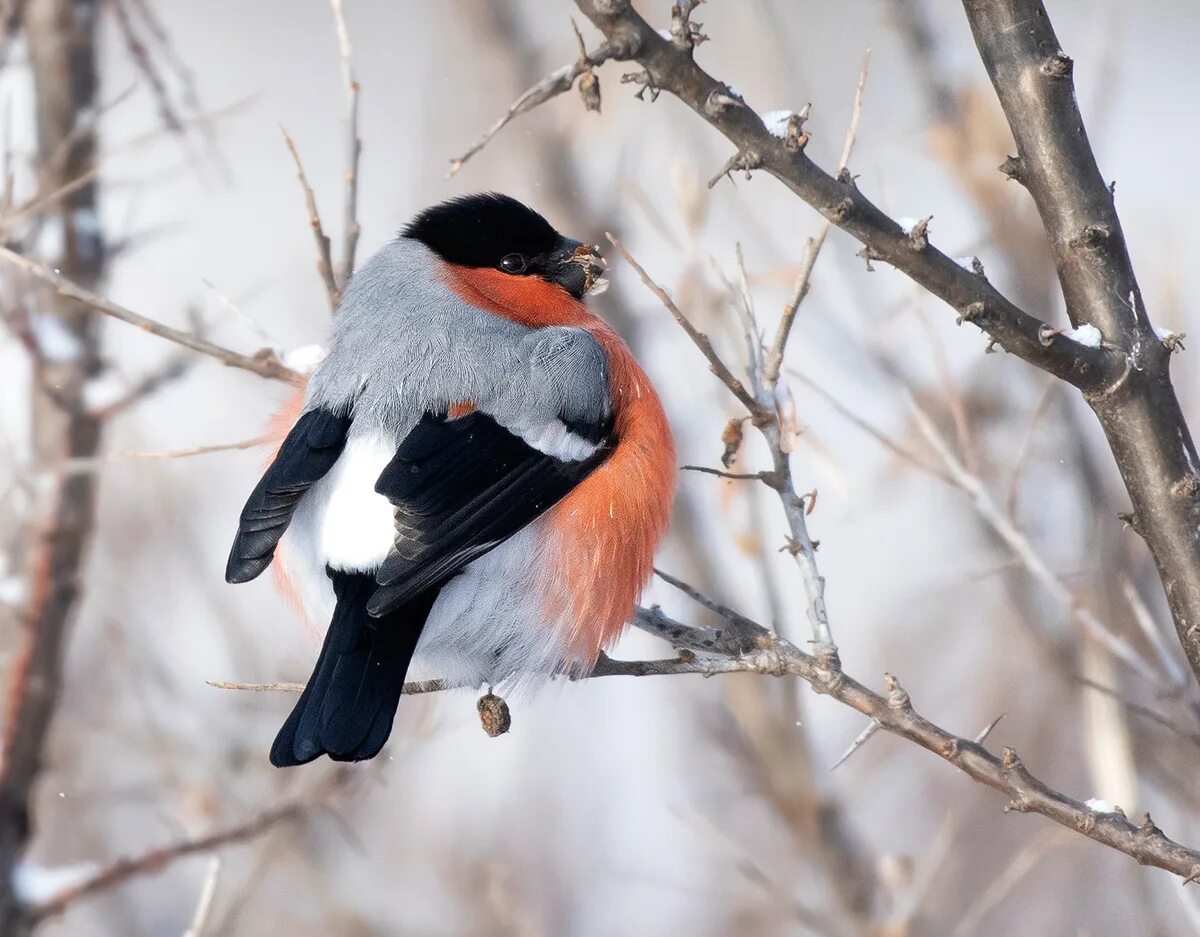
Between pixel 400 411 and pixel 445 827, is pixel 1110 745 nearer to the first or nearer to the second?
pixel 400 411

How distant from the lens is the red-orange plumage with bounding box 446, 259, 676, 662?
243 centimetres

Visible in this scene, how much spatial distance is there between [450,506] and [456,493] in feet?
0.11

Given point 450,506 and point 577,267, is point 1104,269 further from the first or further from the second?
point 577,267

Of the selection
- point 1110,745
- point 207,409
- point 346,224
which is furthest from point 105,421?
point 1110,745

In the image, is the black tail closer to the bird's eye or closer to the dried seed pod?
the dried seed pod

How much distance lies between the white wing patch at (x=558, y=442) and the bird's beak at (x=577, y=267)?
0.61 meters

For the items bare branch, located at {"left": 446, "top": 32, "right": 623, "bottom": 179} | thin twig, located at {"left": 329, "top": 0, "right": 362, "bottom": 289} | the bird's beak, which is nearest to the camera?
bare branch, located at {"left": 446, "top": 32, "right": 623, "bottom": 179}

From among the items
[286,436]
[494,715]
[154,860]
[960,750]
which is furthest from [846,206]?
[154,860]

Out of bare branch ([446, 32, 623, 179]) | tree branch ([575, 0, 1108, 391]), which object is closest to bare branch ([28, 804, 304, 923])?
bare branch ([446, 32, 623, 179])

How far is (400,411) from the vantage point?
2.44m

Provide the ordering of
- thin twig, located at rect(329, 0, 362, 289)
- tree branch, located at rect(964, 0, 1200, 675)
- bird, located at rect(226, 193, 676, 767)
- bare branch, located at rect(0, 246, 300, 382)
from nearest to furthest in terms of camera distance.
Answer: tree branch, located at rect(964, 0, 1200, 675) < bird, located at rect(226, 193, 676, 767) < bare branch, located at rect(0, 246, 300, 382) < thin twig, located at rect(329, 0, 362, 289)

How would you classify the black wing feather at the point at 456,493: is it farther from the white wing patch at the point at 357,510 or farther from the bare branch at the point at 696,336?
the bare branch at the point at 696,336

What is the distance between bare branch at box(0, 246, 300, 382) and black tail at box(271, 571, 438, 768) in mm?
549

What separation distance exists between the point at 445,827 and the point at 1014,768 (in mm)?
3215
